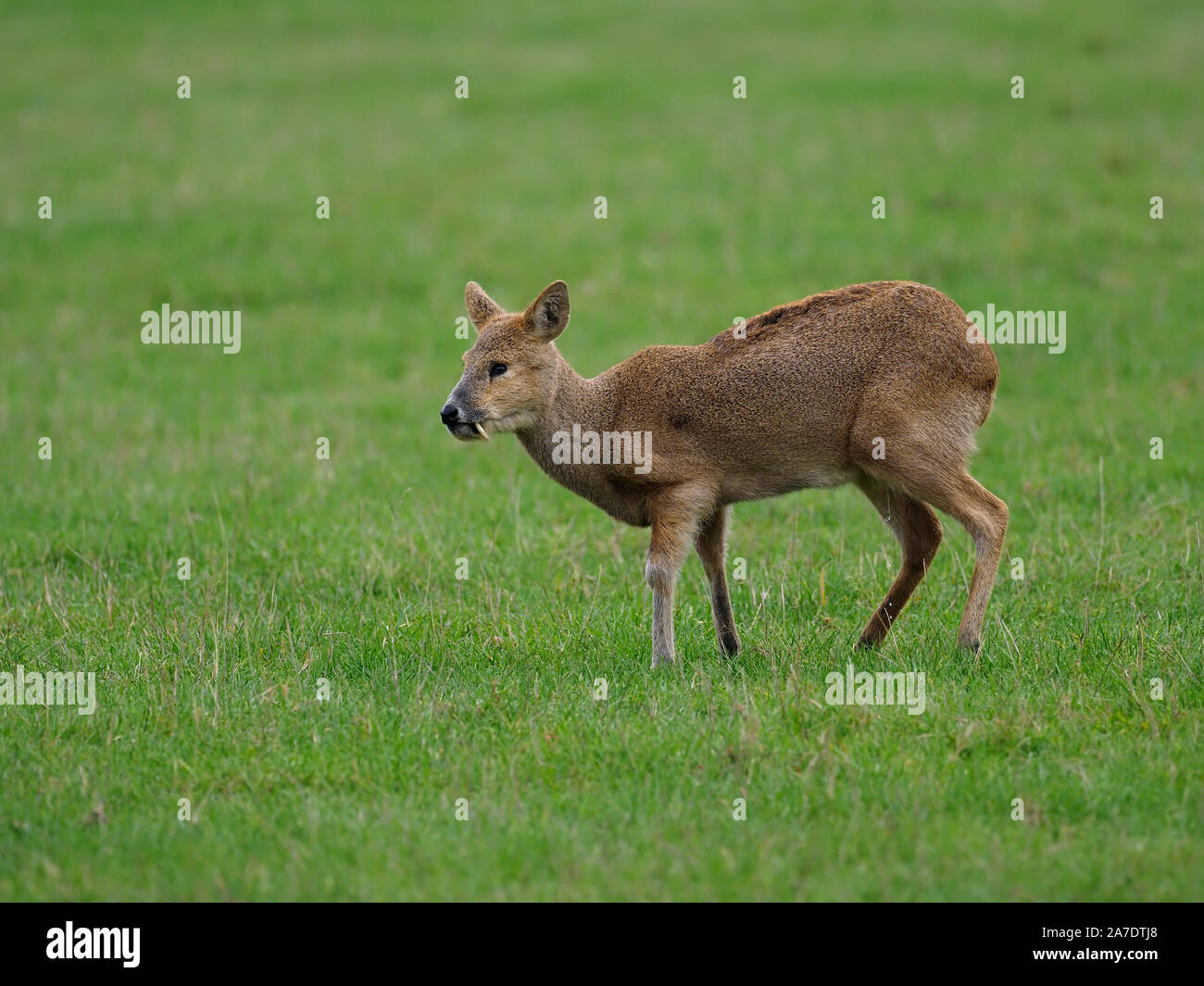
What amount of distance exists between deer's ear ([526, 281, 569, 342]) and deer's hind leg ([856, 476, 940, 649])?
5.44 ft

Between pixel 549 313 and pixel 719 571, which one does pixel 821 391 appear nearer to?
pixel 719 571

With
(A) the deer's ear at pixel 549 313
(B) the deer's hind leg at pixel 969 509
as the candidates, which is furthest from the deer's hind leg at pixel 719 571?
(A) the deer's ear at pixel 549 313

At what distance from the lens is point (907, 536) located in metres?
7.12

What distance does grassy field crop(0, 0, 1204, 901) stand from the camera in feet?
16.9

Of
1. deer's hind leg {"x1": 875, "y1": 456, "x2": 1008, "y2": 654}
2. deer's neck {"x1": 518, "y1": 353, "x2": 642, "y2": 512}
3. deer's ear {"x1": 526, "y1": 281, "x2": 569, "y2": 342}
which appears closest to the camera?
deer's hind leg {"x1": 875, "y1": 456, "x2": 1008, "y2": 654}

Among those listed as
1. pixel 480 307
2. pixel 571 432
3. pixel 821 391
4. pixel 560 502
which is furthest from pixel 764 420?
pixel 560 502

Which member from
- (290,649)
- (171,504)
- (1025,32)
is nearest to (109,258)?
(171,504)

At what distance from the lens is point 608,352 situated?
12.7 meters

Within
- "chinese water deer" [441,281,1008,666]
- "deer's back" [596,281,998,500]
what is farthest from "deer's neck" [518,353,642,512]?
"deer's back" [596,281,998,500]

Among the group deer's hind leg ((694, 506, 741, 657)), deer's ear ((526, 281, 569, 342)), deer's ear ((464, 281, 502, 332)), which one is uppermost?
deer's ear ((464, 281, 502, 332))

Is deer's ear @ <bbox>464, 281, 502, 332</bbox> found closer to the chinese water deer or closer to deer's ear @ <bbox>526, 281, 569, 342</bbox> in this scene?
the chinese water deer

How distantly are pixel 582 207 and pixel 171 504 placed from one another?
27.3 feet

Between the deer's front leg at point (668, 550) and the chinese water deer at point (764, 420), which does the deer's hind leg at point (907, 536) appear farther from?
the deer's front leg at point (668, 550)

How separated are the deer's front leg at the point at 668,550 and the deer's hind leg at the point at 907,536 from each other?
0.86 metres
